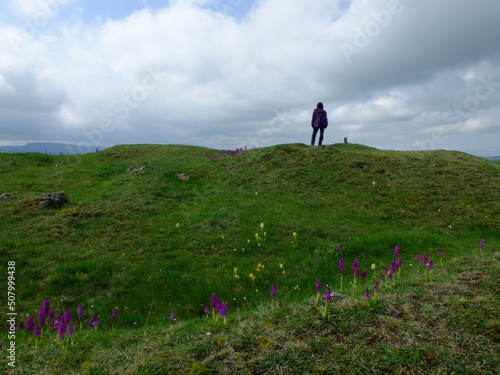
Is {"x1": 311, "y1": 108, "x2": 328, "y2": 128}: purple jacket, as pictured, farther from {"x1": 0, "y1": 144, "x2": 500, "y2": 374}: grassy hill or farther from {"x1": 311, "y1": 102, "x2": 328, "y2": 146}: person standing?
{"x1": 0, "y1": 144, "x2": 500, "y2": 374}: grassy hill

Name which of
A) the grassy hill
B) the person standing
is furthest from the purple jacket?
the grassy hill

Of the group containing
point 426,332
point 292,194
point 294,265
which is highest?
point 292,194

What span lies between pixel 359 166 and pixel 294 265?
45.0 feet

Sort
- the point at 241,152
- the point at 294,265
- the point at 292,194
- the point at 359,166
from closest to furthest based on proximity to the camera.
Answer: the point at 294,265
the point at 292,194
the point at 359,166
the point at 241,152

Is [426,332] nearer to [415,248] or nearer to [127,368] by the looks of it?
[127,368]

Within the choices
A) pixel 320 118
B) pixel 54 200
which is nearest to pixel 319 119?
pixel 320 118

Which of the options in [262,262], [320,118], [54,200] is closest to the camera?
[262,262]

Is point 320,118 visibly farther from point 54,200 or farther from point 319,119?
point 54,200

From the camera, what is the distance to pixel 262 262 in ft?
34.5

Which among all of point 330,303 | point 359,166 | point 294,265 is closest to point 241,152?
point 359,166

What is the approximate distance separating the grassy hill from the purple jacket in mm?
2094

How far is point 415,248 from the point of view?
1105cm

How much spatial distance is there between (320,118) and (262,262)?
1692 cm

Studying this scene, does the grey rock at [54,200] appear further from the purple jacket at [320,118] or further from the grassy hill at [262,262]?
the purple jacket at [320,118]
